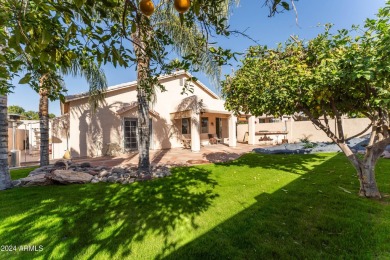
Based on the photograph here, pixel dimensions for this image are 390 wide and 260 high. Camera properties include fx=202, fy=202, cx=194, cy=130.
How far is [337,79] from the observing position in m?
4.05

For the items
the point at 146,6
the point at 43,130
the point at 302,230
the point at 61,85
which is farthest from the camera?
the point at 61,85

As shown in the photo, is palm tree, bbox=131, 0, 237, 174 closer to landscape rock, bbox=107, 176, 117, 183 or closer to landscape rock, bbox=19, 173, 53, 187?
landscape rock, bbox=107, 176, 117, 183

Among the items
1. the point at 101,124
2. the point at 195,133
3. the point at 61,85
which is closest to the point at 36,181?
the point at 61,85

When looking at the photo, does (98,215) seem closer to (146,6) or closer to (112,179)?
(112,179)

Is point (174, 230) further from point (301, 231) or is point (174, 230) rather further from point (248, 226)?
point (301, 231)

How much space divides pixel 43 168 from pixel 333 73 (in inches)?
438

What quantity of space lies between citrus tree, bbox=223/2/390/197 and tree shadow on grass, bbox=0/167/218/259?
3460mm

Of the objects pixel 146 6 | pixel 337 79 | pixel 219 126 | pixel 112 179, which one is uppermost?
pixel 146 6

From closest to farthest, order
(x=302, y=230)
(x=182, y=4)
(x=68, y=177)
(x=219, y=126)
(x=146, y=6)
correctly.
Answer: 1. (x=182, y=4)
2. (x=146, y=6)
3. (x=302, y=230)
4. (x=68, y=177)
5. (x=219, y=126)

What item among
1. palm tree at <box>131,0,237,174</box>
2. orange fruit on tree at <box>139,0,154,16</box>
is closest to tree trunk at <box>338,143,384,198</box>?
palm tree at <box>131,0,237,174</box>

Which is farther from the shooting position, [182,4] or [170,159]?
[170,159]

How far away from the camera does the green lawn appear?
3107 mm

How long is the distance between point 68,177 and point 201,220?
5552mm

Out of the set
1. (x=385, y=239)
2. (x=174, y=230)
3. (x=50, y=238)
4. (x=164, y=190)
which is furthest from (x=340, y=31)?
(x=50, y=238)
